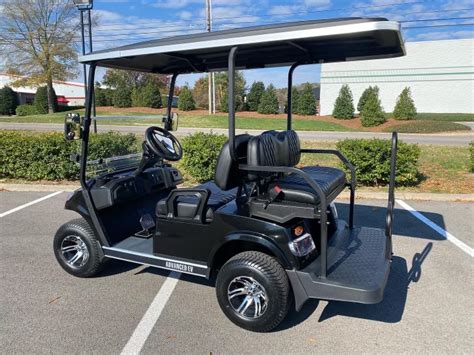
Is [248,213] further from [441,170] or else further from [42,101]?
[42,101]

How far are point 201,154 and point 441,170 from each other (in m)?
4.74

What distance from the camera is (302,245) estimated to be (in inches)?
102

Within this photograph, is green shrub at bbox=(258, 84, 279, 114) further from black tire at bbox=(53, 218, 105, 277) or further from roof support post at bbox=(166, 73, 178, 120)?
black tire at bbox=(53, 218, 105, 277)

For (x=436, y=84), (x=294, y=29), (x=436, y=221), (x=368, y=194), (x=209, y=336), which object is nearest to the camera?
(x=294, y=29)

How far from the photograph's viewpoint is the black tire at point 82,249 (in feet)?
10.7

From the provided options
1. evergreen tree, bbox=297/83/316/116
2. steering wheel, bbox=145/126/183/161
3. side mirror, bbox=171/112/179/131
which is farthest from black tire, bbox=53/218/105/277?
evergreen tree, bbox=297/83/316/116

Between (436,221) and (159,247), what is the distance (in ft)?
12.0

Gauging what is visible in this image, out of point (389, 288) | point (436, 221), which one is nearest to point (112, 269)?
point (389, 288)

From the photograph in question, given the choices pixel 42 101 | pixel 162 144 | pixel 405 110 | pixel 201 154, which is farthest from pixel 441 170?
pixel 42 101

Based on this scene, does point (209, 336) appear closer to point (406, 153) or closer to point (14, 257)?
point (14, 257)

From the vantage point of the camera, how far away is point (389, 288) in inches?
126

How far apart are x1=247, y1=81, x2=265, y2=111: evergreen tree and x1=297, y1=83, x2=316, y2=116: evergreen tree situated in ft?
10.1

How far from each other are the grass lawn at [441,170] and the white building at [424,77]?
74.6ft

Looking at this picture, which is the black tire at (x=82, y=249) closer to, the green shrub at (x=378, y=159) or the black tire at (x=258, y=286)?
the black tire at (x=258, y=286)
